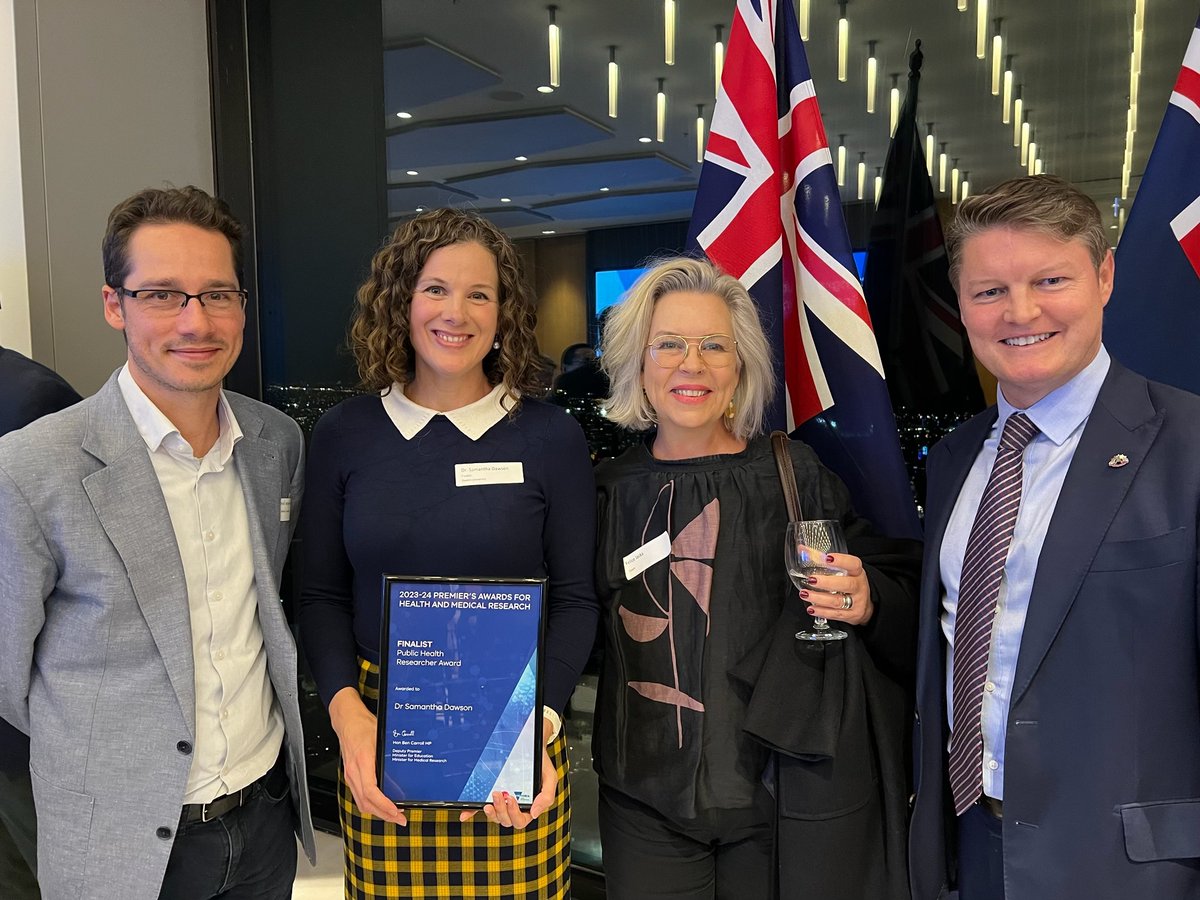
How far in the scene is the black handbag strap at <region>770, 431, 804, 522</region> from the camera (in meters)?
1.94

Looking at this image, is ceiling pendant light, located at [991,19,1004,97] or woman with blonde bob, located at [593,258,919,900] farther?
ceiling pendant light, located at [991,19,1004,97]

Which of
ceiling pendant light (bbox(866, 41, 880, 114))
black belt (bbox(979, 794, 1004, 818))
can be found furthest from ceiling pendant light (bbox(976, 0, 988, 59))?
black belt (bbox(979, 794, 1004, 818))

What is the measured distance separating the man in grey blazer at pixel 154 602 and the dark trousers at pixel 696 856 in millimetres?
773

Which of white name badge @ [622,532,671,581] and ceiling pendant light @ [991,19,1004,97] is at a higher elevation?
ceiling pendant light @ [991,19,1004,97]

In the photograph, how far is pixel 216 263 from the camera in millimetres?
1850

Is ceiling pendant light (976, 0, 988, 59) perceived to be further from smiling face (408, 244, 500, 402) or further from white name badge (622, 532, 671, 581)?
white name badge (622, 532, 671, 581)

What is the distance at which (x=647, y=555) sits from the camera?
2.01 meters

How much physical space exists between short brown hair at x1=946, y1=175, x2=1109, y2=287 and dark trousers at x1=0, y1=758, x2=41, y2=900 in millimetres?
2328

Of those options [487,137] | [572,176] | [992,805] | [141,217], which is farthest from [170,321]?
[487,137]

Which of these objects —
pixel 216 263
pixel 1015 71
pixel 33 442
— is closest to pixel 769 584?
pixel 216 263

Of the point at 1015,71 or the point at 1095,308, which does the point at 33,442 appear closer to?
the point at 1095,308

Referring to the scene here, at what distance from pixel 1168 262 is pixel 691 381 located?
1187 millimetres

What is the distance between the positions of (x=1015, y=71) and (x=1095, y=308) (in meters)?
1.46

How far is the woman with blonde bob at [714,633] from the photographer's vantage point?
1.87 metres
